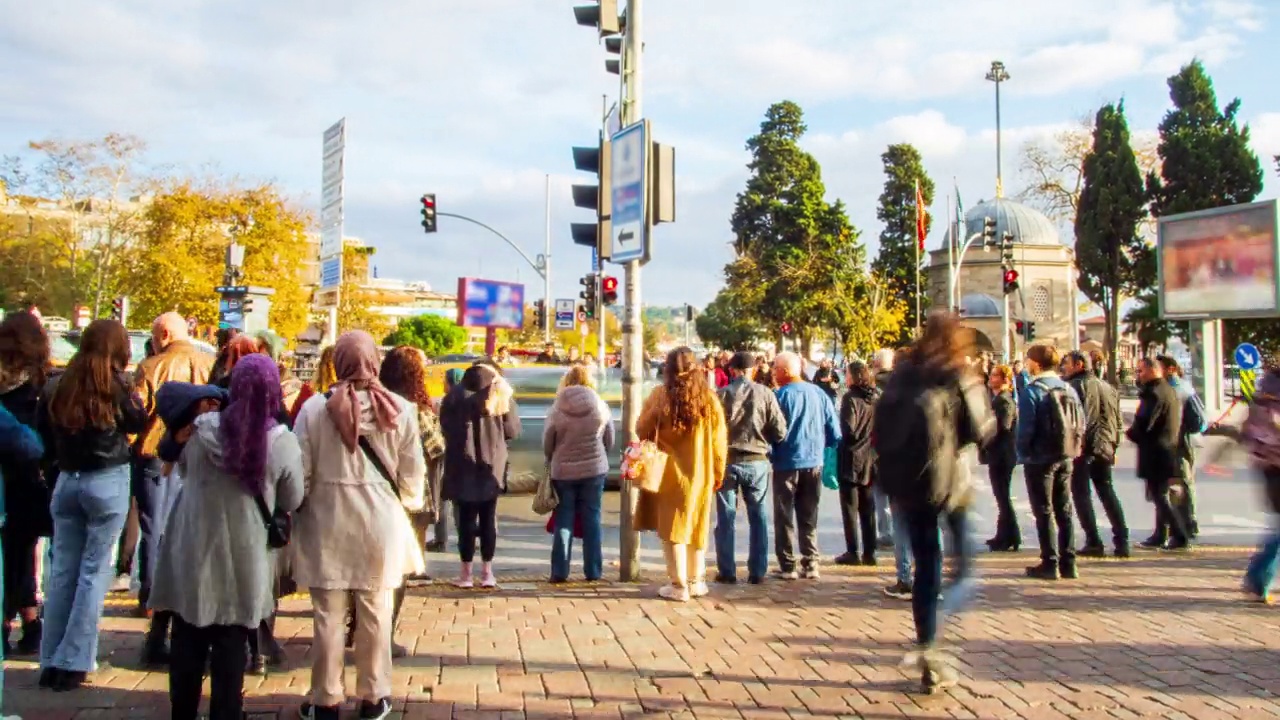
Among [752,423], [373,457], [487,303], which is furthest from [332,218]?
[373,457]

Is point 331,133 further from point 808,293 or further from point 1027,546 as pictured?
point 808,293

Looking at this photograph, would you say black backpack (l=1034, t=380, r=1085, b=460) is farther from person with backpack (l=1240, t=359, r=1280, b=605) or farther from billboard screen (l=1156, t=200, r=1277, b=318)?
billboard screen (l=1156, t=200, r=1277, b=318)

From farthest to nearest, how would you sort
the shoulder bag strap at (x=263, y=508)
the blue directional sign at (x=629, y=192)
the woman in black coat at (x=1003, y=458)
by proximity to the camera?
the woman in black coat at (x=1003, y=458)
the blue directional sign at (x=629, y=192)
the shoulder bag strap at (x=263, y=508)

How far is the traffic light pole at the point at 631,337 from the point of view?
8.21 meters

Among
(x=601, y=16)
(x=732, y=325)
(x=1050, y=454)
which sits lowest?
(x=1050, y=454)

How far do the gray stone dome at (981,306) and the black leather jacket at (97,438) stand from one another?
72795mm

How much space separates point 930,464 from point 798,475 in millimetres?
3422

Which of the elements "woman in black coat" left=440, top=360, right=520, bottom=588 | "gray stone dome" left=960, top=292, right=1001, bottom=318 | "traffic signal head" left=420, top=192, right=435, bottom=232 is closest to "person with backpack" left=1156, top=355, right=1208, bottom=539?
"woman in black coat" left=440, top=360, right=520, bottom=588

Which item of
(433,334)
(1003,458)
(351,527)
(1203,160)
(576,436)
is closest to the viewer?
(351,527)

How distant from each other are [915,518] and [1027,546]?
5.71 metres

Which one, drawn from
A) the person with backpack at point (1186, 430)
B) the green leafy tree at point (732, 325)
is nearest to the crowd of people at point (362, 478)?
the person with backpack at point (1186, 430)

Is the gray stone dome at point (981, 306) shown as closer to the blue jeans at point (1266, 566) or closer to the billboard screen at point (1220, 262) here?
the billboard screen at point (1220, 262)

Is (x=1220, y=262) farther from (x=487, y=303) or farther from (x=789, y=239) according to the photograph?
(x=789, y=239)

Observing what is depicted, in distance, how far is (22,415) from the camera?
18.7 ft
